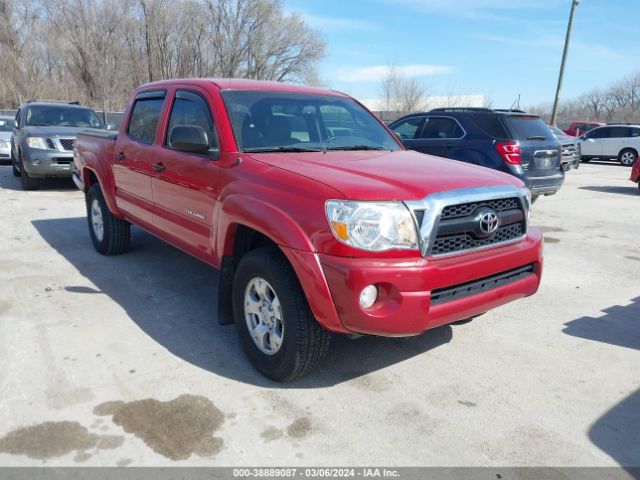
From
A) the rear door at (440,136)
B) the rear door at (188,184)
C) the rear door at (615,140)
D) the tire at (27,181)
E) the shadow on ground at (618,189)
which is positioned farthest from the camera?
the rear door at (615,140)

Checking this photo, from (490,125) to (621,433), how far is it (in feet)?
21.6

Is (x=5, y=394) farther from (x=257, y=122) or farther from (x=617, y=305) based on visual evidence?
(x=617, y=305)

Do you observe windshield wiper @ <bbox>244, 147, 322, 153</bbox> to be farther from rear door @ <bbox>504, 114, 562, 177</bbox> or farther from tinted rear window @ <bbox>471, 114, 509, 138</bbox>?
rear door @ <bbox>504, 114, 562, 177</bbox>

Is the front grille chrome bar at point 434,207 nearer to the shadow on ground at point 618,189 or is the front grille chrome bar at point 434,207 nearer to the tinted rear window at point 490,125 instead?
the tinted rear window at point 490,125

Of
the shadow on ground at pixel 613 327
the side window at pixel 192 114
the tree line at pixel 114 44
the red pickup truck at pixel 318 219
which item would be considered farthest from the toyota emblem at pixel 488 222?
the tree line at pixel 114 44

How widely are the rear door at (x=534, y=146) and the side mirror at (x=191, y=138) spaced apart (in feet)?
20.4

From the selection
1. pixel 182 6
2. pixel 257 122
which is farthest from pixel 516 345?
pixel 182 6

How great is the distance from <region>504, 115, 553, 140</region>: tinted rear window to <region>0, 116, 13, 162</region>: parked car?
13.7 m

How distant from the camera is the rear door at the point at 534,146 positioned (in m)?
8.54

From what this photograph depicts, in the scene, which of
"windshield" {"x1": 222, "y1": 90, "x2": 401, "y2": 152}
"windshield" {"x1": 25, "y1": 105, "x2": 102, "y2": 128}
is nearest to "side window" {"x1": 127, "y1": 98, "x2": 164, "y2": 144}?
"windshield" {"x1": 222, "y1": 90, "x2": 401, "y2": 152}

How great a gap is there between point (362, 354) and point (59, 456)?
2003 mm

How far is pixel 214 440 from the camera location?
2.78 meters

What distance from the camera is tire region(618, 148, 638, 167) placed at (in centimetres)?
2186

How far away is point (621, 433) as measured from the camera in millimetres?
2904
